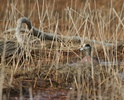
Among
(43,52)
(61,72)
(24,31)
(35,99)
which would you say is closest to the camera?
(35,99)

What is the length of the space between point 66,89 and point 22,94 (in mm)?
568

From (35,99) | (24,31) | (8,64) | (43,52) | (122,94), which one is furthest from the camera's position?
(24,31)

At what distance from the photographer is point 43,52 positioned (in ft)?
22.9

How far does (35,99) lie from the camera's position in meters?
4.54

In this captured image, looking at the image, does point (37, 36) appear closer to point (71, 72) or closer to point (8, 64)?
point (8, 64)

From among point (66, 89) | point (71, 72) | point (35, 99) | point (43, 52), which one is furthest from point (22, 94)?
point (43, 52)

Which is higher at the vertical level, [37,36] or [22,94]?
[37,36]

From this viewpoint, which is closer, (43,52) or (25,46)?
(25,46)

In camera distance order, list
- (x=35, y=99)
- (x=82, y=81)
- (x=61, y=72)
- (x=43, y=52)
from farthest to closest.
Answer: (x=43, y=52) → (x=61, y=72) → (x=82, y=81) → (x=35, y=99)

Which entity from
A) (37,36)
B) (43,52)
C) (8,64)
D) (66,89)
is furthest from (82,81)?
(37,36)

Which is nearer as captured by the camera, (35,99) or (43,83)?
(35,99)

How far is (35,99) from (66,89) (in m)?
0.57

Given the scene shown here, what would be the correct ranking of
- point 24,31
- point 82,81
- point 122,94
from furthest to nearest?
point 24,31 → point 82,81 → point 122,94

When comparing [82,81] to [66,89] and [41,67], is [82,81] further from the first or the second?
[41,67]
